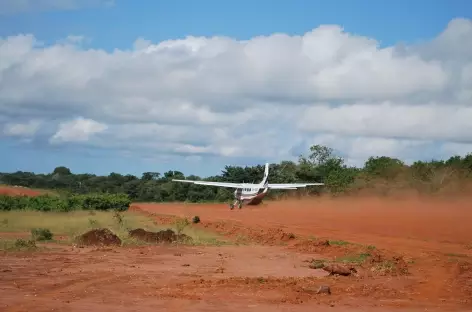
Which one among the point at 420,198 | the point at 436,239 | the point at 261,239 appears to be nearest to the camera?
the point at 436,239

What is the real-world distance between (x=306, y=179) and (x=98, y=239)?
56.9 m

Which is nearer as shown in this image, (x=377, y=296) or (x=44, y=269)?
(x=377, y=296)

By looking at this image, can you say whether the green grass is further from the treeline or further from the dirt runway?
the treeline

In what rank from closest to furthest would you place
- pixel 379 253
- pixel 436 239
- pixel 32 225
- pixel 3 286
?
pixel 3 286, pixel 379 253, pixel 436 239, pixel 32 225

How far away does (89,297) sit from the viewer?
41.0ft

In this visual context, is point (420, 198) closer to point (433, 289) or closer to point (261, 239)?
point (261, 239)

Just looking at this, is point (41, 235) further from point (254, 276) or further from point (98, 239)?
point (254, 276)

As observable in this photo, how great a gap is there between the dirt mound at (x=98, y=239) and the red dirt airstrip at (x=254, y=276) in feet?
4.62

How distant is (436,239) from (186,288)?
51.8 feet

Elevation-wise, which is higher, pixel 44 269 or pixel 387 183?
pixel 387 183

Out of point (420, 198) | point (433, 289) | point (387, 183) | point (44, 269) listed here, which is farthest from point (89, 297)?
point (387, 183)

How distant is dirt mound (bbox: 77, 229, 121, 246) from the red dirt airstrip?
1409mm

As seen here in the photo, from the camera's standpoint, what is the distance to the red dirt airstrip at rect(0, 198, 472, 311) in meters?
12.1

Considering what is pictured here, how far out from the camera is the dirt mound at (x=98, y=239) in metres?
23.8
